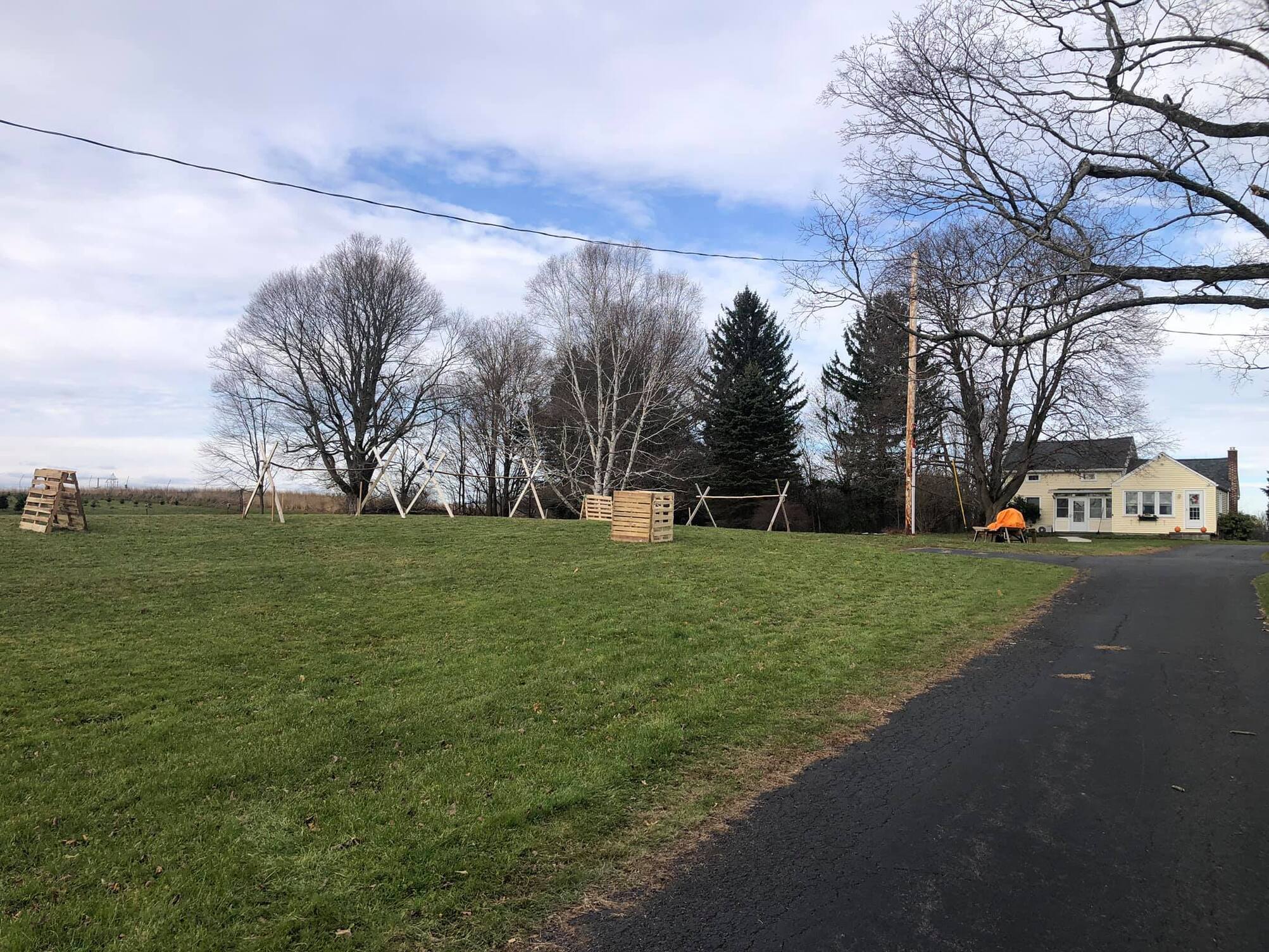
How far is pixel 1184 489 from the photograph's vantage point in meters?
38.1

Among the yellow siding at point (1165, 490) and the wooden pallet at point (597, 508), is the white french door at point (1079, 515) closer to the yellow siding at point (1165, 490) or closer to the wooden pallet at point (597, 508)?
the yellow siding at point (1165, 490)

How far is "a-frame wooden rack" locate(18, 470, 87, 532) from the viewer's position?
52.5ft

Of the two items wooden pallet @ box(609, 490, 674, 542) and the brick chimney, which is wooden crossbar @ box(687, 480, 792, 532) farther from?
the brick chimney

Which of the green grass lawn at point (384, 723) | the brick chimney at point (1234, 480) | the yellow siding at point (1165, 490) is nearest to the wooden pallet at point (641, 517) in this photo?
the green grass lawn at point (384, 723)

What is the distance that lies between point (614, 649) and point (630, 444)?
91.1 feet

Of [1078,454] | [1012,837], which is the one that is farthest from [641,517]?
[1078,454]

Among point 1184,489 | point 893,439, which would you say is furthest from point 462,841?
point 1184,489

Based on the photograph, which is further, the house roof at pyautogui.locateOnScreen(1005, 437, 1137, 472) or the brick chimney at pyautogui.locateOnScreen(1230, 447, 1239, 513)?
the brick chimney at pyautogui.locateOnScreen(1230, 447, 1239, 513)

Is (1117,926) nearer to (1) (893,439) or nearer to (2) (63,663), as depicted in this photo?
→ (2) (63,663)

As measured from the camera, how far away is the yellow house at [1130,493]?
→ 3775cm

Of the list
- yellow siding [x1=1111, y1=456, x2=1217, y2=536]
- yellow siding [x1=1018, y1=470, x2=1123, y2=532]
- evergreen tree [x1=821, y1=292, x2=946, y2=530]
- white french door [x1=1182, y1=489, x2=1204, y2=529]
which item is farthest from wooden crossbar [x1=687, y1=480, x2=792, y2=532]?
white french door [x1=1182, y1=489, x2=1204, y2=529]

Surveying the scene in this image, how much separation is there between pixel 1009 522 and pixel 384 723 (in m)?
22.2

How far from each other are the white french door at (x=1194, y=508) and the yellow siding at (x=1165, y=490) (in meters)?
0.03

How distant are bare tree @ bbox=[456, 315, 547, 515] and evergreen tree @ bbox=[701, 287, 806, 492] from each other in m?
9.45
